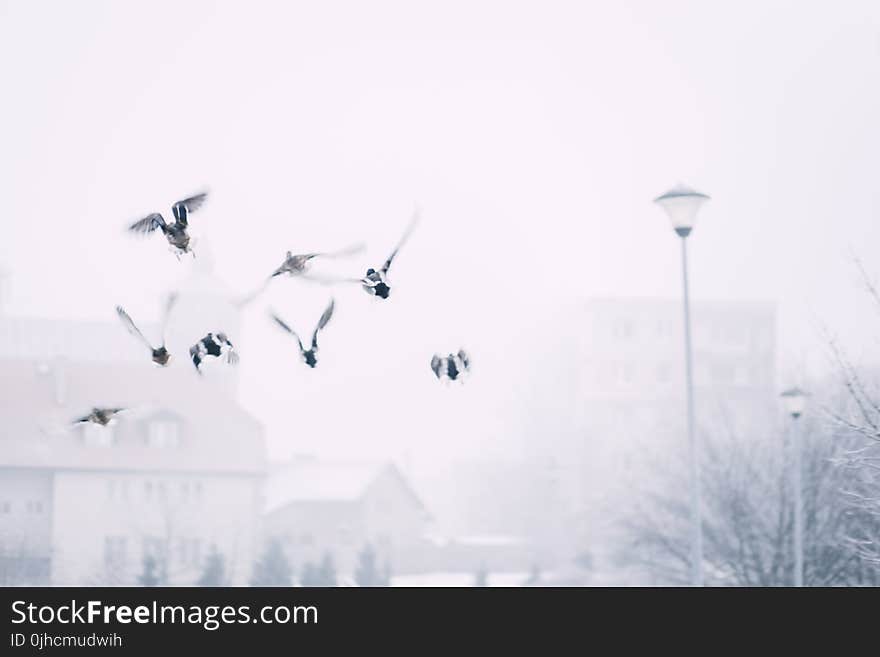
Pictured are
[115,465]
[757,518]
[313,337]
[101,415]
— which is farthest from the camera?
[115,465]

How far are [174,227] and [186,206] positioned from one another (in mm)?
295

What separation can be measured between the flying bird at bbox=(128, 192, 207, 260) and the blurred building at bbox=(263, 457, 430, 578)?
44110mm

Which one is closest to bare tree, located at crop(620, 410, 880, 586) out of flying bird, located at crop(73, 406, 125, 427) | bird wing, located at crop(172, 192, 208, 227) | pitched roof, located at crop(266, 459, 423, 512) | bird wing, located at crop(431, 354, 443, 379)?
bird wing, located at crop(431, 354, 443, 379)

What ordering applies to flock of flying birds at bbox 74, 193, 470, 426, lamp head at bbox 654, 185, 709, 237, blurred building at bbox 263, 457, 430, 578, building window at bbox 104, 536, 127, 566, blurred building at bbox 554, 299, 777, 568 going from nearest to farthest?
flock of flying birds at bbox 74, 193, 470, 426 < lamp head at bbox 654, 185, 709, 237 < building window at bbox 104, 536, 127, 566 < blurred building at bbox 554, 299, 777, 568 < blurred building at bbox 263, 457, 430, 578

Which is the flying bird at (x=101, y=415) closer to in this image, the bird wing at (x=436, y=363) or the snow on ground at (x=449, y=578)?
the bird wing at (x=436, y=363)

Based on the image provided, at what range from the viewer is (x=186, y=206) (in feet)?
17.3

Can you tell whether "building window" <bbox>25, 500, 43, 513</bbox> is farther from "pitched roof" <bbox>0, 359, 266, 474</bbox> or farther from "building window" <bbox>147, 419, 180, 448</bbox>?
"building window" <bbox>147, 419, 180, 448</bbox>

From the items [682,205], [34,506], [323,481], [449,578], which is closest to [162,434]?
[34,506]

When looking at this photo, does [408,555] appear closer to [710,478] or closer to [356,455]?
[356,455]

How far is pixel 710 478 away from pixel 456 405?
1713 inches

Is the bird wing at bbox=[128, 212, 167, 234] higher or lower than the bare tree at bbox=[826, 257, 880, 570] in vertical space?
higher

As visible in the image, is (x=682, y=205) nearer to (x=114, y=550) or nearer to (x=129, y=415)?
(x=114, y=550)

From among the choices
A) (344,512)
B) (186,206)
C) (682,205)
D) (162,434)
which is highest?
(682,205)

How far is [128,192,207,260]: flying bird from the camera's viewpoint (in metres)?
4.98
